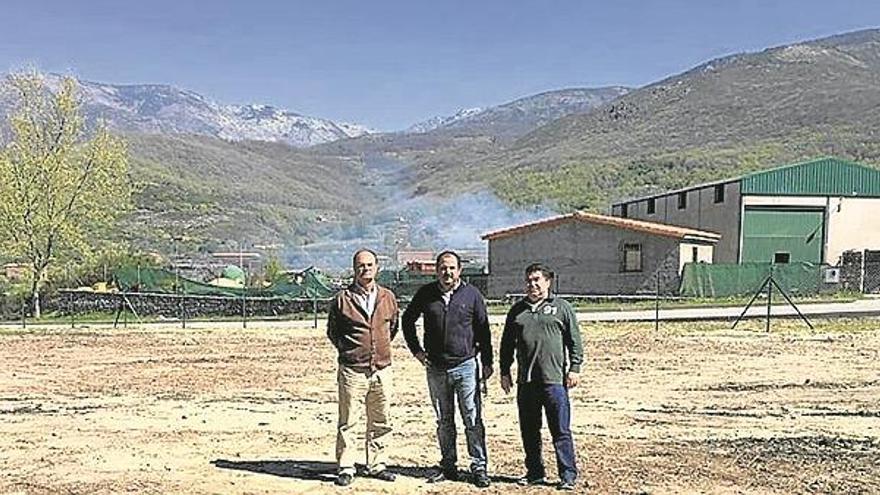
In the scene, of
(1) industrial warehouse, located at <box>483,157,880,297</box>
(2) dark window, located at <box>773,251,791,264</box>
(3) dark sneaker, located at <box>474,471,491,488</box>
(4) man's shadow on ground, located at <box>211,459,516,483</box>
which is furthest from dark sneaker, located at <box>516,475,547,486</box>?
(2) dark window, located at <box>773,251,791,264</box>

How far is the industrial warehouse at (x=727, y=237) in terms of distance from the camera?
4197cm

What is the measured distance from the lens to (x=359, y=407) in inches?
312

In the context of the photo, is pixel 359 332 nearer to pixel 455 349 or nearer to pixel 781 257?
pixel 455 349

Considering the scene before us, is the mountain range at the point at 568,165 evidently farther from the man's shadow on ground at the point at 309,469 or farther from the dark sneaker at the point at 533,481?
the dark sneaker at the point at 533,481

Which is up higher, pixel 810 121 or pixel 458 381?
pixel 810 121

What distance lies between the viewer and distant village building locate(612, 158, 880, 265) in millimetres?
45094

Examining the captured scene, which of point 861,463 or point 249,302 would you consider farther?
point 249,302

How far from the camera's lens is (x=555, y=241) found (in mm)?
44219

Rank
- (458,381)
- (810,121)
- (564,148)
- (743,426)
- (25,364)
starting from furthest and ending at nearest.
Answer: (564,148) → (810,121) → (25,364) → (743,426) → (458,381)

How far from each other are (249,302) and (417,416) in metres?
26.7

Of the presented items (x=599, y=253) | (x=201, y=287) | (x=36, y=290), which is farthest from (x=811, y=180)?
(x=36, y=290)

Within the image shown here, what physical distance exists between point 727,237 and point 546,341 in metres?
40.3

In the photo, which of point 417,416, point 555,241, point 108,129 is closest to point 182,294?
point 108,129

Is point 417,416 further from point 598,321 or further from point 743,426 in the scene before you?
point 598,321
